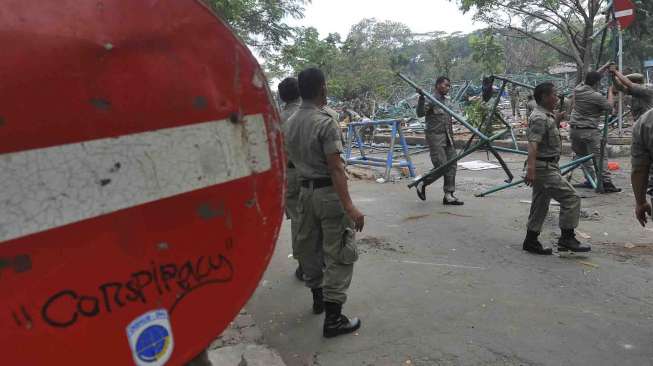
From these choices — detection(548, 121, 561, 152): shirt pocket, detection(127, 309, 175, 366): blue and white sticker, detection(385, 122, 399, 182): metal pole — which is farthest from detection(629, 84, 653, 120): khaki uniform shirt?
detection(127, 309, 175, 366): blue and white sticker

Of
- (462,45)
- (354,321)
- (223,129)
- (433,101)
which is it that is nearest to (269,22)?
(433,101)

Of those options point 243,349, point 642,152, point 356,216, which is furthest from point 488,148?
point 243,349

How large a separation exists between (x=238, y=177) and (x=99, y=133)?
0.27 meters

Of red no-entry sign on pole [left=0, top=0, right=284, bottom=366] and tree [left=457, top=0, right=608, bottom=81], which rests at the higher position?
tree [left=457, top=0, right=608, bottom=81]

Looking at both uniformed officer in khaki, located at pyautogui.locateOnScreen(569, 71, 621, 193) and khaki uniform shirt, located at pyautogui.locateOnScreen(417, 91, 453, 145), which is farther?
khaki uniform shirt, located at pyautogui.locateOnScreen(417, 91, 453, 145)

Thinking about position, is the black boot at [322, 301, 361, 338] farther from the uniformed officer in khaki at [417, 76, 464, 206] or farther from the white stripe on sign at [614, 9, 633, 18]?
the white stripe on sign at [614, 9, 633, 18]

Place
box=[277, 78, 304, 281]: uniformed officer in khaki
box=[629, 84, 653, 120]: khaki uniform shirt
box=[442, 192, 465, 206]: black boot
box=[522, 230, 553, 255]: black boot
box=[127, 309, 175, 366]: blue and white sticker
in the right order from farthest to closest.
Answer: box=[442, 192, 465, 206]: black boot < box=[629, 84, 653, 120]: khaki uniform shirt < box=[522, 230, 553, 255]: black boot < box=[277, 78, 304, 281]: uniformed officer in khaki < box=[127, 309, 175, 366]: blue and white sticker

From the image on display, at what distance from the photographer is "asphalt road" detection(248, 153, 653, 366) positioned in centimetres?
245

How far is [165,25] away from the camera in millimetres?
879

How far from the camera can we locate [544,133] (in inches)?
150

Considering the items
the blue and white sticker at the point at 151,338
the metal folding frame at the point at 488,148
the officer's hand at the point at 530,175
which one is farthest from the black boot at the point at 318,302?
the metal folding frame at the point at 488,148

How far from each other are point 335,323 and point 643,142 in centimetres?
179

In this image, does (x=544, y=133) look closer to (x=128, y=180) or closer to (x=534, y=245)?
(x=534, y=245)

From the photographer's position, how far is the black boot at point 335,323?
2658mm
